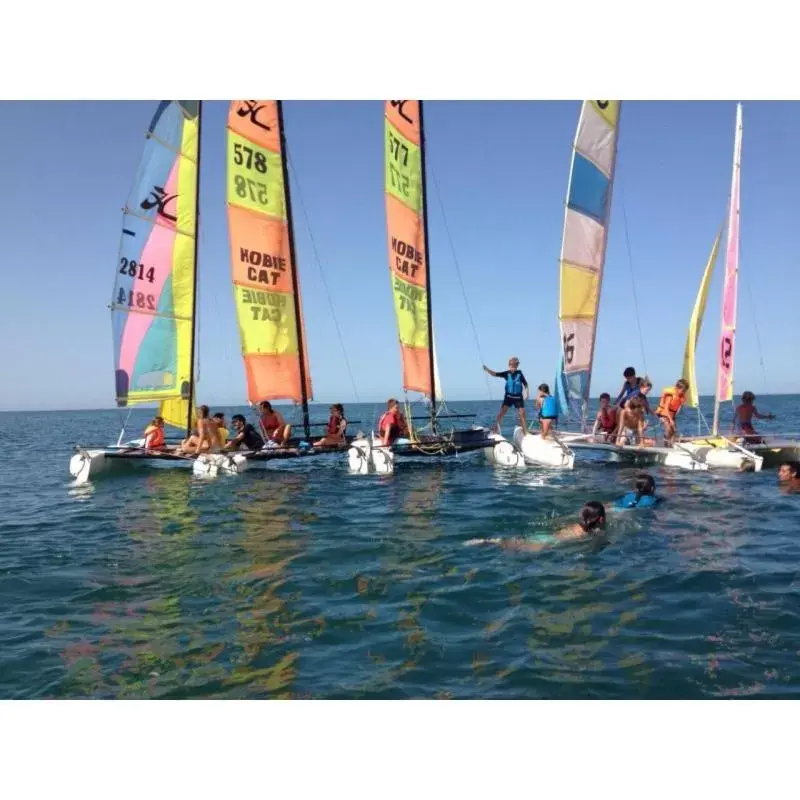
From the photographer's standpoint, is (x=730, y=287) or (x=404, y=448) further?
(x=404, y=448)

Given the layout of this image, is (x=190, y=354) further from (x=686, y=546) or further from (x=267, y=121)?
(x=686, y=546)

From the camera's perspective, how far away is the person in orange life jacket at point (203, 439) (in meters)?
15.9

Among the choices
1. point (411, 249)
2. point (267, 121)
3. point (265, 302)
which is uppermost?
point (267, 121)

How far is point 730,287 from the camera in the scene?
1570cm

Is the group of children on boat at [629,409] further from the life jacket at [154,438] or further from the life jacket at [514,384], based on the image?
the life jacket at [154,438]

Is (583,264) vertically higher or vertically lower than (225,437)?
higher

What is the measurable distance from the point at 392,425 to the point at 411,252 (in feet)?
15.8

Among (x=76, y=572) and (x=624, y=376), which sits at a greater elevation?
(x=624, y=376)

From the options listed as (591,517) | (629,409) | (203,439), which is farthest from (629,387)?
(203,439)

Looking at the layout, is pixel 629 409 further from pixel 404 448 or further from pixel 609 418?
pixel 404 448

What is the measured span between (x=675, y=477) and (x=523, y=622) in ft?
30.4
